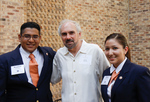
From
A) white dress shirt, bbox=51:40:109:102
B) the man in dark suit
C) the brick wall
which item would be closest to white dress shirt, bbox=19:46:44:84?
the man in dark suit

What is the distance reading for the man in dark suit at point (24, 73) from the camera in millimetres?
2641

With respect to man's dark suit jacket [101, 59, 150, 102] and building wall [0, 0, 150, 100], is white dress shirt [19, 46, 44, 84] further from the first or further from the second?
building wall [0, 0, 150, 100]

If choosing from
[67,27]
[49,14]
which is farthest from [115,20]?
[67,27]

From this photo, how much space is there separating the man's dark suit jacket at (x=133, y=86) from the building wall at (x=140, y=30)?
6493mm

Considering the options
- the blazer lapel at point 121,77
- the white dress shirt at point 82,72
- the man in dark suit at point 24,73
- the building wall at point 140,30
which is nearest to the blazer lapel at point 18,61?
the man in dark suit at point 24,73

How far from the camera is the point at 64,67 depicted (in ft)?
9.98

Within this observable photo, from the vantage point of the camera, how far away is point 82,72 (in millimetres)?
2934

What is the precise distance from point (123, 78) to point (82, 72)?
777 millimetres

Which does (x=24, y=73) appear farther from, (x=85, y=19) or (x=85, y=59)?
(x=85, y=19)

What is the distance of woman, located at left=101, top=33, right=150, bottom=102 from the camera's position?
2.19 meters

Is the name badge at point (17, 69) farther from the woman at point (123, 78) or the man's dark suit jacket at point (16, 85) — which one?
the woman at point (123, 78)

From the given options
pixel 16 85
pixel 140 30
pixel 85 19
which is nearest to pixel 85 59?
pixel 16 85

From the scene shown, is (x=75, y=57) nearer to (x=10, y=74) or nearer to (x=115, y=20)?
(x=10, y=74)

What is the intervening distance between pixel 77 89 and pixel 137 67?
3.27 ft
